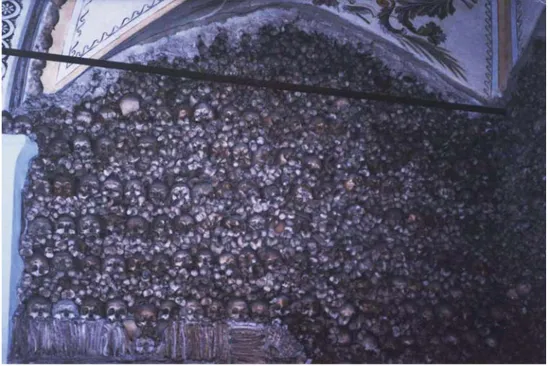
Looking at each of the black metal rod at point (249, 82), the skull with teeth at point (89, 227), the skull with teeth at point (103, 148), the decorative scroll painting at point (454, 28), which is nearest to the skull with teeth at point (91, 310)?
the skull with teeth at point (89, 227)

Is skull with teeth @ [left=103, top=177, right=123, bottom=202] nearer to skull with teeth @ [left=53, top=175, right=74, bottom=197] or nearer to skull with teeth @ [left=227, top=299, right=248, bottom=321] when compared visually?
skull with teeth @ [left=53, top=175, right=74, bottom=197]

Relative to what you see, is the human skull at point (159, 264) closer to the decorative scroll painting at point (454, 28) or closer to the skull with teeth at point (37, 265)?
the skull with teeth at point (37, 265)

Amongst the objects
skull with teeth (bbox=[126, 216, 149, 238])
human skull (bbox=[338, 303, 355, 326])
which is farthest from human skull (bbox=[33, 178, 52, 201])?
human skull (bbox=[338, 303, 355, 326])

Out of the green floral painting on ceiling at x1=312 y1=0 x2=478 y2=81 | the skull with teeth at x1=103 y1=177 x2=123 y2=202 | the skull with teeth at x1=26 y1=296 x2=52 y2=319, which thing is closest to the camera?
the skull with teeth at x1=26 y1=296 x2=52 y2=319

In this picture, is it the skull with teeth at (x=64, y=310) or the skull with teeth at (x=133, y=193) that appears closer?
the skull with teeth at (x=64, y=310)

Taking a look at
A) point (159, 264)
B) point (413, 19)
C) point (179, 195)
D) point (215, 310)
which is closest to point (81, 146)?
point (179, 195)

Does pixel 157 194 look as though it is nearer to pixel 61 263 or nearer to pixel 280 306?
pixel 61 263

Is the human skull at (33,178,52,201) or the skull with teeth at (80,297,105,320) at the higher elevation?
the human skull at (33,178,52,201)
